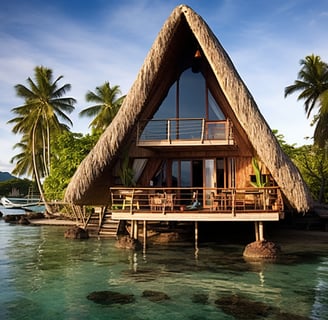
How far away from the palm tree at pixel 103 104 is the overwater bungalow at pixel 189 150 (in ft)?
53.1

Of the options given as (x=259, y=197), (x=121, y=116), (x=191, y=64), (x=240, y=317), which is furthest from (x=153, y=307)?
(x=191, y=64)

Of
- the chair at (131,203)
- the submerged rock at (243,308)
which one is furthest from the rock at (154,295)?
the chair at (131,203)

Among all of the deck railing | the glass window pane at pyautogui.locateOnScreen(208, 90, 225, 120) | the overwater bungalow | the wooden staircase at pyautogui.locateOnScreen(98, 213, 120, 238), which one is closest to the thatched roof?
the overwater bungalow

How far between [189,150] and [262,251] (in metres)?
4.53

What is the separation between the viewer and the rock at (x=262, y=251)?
32.0 ft

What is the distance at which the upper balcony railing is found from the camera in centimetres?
1168

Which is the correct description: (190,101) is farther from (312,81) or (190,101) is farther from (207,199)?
(312,81)

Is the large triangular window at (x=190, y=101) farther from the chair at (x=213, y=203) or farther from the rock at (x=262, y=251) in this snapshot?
the rock at (x=262, y=251)

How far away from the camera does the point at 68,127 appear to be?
3097cm

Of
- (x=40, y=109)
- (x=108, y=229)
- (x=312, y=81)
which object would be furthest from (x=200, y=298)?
(x=40, y=109)

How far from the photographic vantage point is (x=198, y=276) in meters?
8.13

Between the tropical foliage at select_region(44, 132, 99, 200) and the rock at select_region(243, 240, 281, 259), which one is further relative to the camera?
the tropical foliage at select_region(44, 132, 99, 200)

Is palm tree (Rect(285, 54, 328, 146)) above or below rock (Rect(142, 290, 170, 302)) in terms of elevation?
above

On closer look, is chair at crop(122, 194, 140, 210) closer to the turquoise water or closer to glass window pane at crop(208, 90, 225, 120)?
the turquoise water
